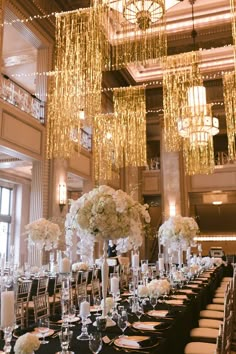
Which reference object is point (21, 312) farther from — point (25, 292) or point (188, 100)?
point (188, 100)

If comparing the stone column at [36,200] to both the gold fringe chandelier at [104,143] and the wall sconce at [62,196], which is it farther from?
the gold fringe chandelier at [104,143]

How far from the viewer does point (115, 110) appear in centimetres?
1023

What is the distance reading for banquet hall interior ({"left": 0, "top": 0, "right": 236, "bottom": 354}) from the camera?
620 cm

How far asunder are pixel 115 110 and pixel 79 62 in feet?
12.7

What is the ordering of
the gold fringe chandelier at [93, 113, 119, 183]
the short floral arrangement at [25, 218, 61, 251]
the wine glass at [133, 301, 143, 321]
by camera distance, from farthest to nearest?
the gold fringe chandelier at [93, 113, 119, 183] < the short floral arrangement at [25, 218, 61, 251] < the wine glass at [133, 301, 143, 321]

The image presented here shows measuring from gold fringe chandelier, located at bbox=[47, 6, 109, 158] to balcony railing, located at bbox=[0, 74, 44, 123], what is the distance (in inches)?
65.9

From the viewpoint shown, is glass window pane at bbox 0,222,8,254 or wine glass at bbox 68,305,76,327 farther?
glass window pane at bbox 0,222,8,254

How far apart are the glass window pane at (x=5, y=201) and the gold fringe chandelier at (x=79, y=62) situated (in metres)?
6.16

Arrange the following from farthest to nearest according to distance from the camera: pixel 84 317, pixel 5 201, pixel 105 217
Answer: pixel 5 201 → pixel 105 217 → pixel 84 317

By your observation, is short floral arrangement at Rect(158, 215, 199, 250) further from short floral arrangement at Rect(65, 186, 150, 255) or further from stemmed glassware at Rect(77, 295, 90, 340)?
stemmed glassware at Rect(77, 295, 90, 340)

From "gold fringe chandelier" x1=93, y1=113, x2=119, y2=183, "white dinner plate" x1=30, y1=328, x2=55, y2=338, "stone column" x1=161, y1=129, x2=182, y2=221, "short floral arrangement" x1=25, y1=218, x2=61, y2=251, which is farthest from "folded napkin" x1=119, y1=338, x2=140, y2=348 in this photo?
"stone column" x1=161, y1=129, x2=182, y2=221

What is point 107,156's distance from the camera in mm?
11094

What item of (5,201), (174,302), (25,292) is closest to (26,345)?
(174,302)

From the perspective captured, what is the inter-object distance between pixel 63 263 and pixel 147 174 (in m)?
12.6
